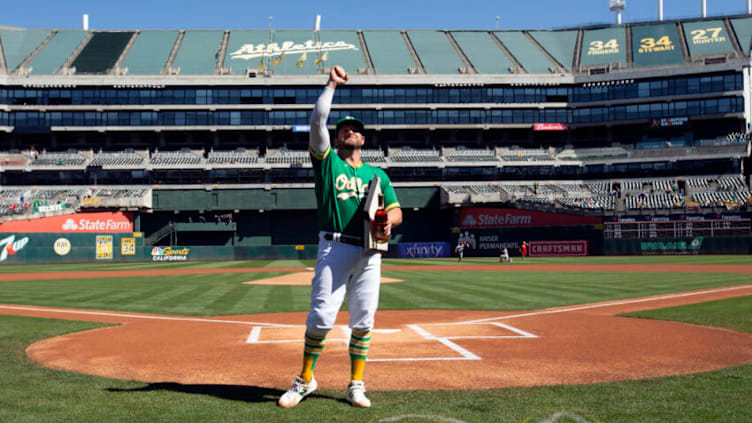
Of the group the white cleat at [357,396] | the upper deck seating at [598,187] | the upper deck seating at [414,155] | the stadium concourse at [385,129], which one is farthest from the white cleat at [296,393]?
the upper deck seating at [598,187]

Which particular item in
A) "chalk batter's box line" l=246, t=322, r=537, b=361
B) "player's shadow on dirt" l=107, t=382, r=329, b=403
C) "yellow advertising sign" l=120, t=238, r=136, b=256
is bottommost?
"yellow advertising sign" l=120, t=238, r=136, b=256

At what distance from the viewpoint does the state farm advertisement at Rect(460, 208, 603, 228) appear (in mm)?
51344

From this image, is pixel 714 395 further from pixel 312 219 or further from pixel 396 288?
pixel 312 219

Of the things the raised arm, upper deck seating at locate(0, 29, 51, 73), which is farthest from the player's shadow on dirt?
upper deck seating at locate(0, 29, 51, 73)

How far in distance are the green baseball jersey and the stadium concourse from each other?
160 feet

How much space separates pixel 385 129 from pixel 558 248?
2407 cm

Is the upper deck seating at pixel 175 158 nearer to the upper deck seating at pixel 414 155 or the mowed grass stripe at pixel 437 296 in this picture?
the upper deck seating at pixel 414 155

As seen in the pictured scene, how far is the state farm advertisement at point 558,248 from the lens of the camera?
5076cm

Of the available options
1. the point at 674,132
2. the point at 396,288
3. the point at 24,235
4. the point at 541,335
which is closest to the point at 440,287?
the point at 396,288

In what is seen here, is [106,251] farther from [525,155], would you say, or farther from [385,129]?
[525,155]

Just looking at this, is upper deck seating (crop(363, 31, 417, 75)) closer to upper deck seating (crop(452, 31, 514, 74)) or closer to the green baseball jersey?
upper deck seating (crop(452, 31, 514, 74))

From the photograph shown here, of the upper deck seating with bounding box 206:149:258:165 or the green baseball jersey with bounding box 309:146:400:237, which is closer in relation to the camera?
the green baseball jersey with bounding box 309:146:400:237

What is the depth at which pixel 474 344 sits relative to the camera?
9031 millimetres

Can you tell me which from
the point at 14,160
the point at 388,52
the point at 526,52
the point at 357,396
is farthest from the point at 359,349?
the point at 526,52
